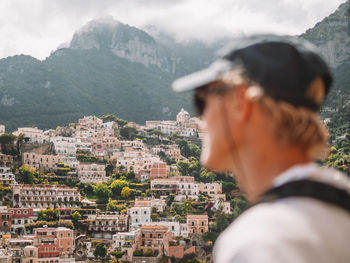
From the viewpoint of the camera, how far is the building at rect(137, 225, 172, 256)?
48.8 m

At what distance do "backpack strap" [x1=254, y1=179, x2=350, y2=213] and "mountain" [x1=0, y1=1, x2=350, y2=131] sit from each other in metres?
87.9

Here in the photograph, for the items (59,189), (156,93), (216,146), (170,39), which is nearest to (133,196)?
(59,189)

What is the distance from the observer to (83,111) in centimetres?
11919

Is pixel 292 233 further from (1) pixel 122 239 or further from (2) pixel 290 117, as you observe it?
(1) pixel 122 239

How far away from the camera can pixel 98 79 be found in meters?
140

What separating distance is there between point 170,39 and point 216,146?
188 m

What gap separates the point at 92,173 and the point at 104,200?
6169 mm

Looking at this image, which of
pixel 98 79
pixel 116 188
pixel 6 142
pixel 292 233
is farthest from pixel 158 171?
pixel 98 79

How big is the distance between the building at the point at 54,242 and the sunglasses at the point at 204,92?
45209 mm

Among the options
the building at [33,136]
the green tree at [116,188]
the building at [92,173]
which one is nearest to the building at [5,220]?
the green tree at [116,188]

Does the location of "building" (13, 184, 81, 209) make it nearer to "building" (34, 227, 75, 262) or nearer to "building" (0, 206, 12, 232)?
"building" (0, 206, 12, 232)

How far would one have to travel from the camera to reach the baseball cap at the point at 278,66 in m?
1.48

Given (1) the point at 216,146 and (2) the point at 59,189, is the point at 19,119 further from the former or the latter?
(1) the point at 216,146

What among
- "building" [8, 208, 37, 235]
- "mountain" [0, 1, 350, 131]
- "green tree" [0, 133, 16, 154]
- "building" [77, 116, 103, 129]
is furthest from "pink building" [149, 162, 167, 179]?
"mountain" [0, 1, 350, 131]
